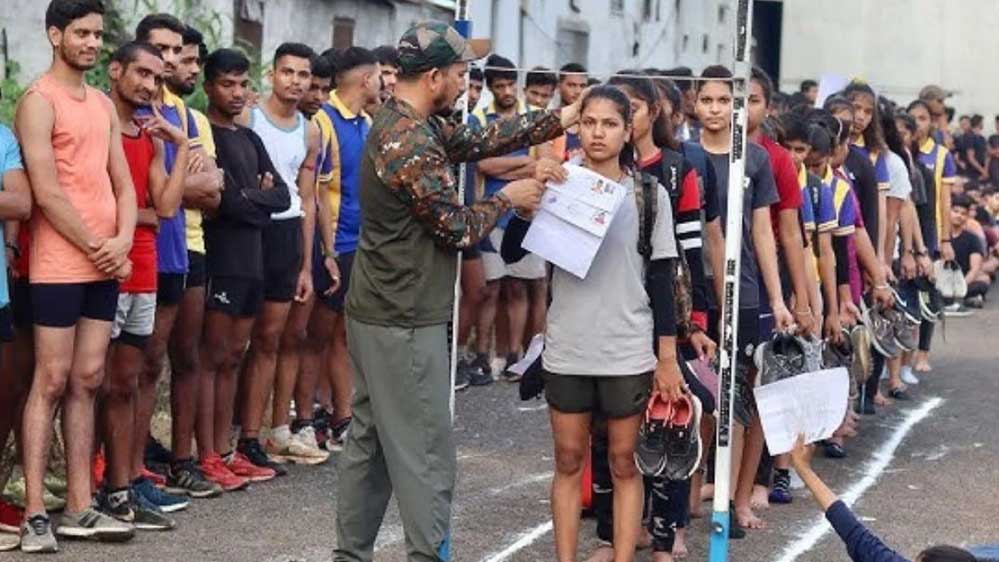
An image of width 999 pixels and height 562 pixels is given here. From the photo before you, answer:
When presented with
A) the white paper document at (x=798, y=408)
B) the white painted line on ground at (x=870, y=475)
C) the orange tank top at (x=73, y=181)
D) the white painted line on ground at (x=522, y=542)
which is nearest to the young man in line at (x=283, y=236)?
the white painted line on ground at (x=522, y=542)

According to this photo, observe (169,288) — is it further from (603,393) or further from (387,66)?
(387,66)

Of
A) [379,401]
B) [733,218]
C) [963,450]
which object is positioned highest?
[733,218]

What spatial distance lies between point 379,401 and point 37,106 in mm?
2099

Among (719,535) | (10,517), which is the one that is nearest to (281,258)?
(10,517)

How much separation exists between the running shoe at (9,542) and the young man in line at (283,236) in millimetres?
2180

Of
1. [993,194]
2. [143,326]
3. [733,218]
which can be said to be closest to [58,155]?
[143,326]

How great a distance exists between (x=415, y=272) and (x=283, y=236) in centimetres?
343

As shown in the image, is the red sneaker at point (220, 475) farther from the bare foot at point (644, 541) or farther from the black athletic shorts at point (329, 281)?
the bare foot at point (644, 541)

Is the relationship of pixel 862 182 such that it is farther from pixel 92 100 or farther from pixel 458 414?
pixel 92 100

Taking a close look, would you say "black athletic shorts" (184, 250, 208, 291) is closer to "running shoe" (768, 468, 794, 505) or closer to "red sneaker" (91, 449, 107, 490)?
"red sneaker" (91, 449, 107, 490)

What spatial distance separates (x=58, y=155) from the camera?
9.28 metres

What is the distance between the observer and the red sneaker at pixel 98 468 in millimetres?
10247

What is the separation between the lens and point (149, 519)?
9.90 meters

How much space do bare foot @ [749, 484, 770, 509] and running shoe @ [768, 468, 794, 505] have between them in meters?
0.09
